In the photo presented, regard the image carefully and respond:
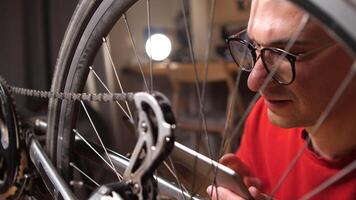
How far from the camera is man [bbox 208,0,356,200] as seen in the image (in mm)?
531

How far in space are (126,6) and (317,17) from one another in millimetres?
267

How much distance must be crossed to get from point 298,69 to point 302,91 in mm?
36

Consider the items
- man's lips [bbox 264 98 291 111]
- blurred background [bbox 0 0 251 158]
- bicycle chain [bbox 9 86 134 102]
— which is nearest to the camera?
bicycle chain [bbox 9 86 134 102]

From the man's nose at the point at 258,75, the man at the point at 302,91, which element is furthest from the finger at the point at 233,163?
the man's nose at the point at 258,75

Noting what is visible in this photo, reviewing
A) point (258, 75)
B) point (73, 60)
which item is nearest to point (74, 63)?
point (73, 60)

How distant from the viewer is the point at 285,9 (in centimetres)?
53

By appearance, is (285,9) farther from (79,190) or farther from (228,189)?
(79,190)

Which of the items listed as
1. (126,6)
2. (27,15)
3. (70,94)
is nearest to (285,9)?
(126,6)

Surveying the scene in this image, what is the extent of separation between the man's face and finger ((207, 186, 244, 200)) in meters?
0.13

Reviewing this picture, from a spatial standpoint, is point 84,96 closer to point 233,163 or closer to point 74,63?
point 74,63

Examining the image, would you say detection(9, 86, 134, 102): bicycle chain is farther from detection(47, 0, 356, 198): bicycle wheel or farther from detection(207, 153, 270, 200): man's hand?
detection(207, 153, 270, 200): man's hand

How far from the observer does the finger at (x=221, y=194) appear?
1.76ft

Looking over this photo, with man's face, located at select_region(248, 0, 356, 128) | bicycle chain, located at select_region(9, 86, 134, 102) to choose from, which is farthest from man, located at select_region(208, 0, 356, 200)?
bicycle chain, located at select_region(9, 86, 134, 102)

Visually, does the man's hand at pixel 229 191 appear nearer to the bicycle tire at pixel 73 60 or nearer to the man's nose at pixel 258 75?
the man's nose at pixel 258 75
